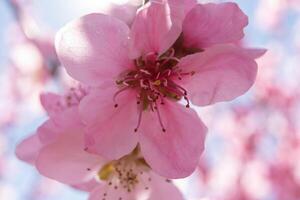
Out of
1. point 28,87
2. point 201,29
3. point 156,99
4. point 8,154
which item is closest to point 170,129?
point 156,99

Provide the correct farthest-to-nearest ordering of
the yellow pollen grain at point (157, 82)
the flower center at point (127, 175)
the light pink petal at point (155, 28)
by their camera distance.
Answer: the flower center at point (127, 175) < the yellow pollen grain at point (157, 82) < the light pink petal at point (155, 28)

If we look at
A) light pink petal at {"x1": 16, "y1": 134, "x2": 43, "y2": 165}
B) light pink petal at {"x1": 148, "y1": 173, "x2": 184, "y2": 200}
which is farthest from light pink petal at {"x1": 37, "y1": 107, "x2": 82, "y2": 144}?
light pink petal at {"x1": 148, "y1": 173, "x2": 184, "y2": 200}

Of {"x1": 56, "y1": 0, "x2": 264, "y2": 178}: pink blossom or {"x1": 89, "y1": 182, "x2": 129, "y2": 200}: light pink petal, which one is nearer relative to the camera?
{"x1": 56, "y1": 0, "x2": 264, "y2": 178}: pink blossom

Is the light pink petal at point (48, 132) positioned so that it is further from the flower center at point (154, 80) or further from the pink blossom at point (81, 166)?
the flower center at point (154, 80)

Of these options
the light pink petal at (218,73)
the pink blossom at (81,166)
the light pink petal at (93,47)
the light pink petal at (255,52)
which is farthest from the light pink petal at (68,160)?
the light pink petal at (255,52)

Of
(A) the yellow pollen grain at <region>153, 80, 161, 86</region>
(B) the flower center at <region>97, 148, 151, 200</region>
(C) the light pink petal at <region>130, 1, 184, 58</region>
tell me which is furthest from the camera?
(B) the flower center at <region>97, 148, 151, 200</region>

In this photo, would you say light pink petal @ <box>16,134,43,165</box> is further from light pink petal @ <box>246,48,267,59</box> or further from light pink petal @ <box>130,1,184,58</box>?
light pink petal @ <box>246,48,267,59</box>

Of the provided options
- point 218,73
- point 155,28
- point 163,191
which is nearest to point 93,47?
point 155,28
